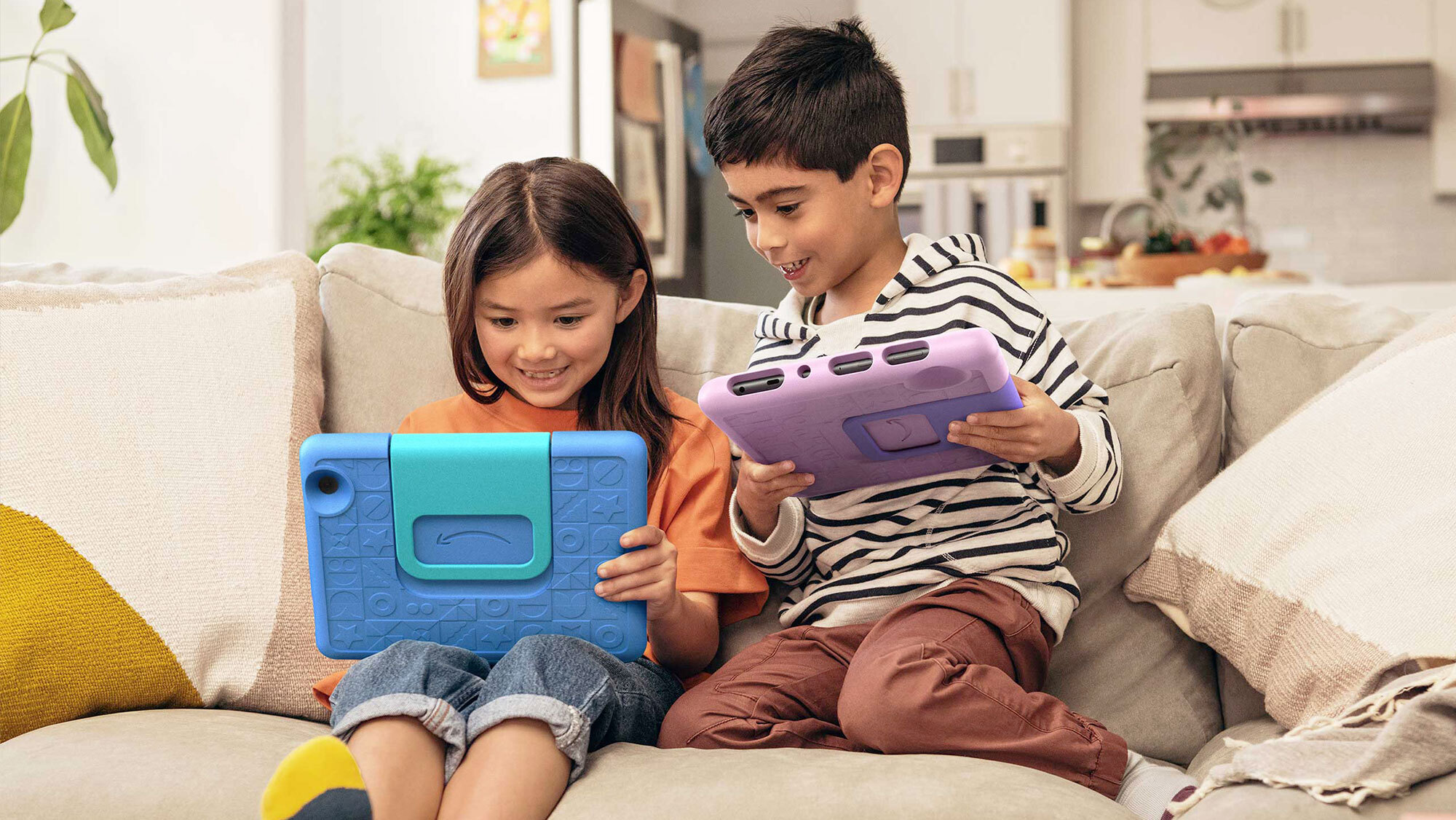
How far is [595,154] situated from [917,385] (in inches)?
147

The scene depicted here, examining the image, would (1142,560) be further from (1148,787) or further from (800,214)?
(800,214)

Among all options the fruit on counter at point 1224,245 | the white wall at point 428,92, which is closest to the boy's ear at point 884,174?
the fruit on counter at point 1224,245

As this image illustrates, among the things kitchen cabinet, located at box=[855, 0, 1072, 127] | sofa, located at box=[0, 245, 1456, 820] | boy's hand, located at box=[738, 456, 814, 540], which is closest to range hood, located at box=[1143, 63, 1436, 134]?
kitchen cabinet, located at box=[855, 0, 1072, 127]

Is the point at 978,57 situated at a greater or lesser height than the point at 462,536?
greater

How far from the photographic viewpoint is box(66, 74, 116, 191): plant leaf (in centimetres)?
253

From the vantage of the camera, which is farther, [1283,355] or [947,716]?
[1283,355]

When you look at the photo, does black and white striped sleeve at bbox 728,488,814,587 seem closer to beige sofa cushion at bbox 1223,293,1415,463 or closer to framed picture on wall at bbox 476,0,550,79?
beige sofa cushion at bbox 1223,293,1415,463

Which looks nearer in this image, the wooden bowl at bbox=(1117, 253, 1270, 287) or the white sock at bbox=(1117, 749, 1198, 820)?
the white sock at bbox=(1117, 749, 1198, 820)

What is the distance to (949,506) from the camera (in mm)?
1329

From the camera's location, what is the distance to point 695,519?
1358 millimetres

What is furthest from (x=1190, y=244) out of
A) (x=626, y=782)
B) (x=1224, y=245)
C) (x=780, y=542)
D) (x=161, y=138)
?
(x=161, y=138)

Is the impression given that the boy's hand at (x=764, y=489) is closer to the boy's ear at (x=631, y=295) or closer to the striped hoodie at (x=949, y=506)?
the striped hoodie at (x=949, y=506)

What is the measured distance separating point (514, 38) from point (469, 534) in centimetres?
396

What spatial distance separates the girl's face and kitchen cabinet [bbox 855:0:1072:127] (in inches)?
167
